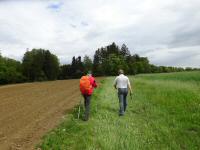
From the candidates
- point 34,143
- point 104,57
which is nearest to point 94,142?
point 34,143

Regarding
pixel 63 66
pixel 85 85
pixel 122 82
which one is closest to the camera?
pixel 85 85

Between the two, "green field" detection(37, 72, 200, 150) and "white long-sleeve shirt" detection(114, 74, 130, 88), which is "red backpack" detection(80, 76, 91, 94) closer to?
"green field" detection(37, 72, 200, 150)

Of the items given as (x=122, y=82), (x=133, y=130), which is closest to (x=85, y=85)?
(x=122, y=82)

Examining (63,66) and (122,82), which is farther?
(63,66)

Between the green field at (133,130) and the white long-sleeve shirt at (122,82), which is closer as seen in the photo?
the green field at (133,130)

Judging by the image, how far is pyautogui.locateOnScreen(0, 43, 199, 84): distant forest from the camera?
93.6m

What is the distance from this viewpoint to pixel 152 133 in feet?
38.3

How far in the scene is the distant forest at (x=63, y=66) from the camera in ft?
307

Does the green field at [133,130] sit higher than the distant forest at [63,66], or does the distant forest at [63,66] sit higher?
the distant forest at [63,66]

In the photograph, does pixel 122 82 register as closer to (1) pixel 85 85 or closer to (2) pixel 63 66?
(1) pixel 85 85

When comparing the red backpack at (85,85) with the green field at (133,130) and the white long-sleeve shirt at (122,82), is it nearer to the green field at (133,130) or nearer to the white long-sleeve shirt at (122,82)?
the green field at (133,130)

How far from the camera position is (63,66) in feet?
413

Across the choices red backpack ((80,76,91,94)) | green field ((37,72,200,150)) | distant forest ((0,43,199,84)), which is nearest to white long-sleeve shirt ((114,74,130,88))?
green field ((37,72,200,150))

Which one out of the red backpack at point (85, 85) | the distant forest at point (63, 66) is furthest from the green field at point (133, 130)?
the distant forest at point (63, 66)
